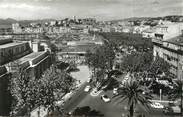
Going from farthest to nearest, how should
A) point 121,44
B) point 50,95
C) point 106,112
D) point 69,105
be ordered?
point 121,44, point 69,105, point 106,112, point 50,95

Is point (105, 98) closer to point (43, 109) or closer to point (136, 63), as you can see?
point (43, 109)

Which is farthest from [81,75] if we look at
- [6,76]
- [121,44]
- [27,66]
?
[121,44]

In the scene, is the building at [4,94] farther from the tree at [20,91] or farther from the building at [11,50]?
the building at [11,50]

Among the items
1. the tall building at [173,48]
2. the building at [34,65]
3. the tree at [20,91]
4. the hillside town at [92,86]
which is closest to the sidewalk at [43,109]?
the hillside town at [92,86]

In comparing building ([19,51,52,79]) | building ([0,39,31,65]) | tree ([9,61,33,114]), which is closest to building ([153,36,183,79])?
building ([19,51,52,79])

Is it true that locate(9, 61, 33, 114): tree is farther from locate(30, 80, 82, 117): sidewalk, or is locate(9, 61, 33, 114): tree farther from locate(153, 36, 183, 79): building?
locate(153, 36, 183, 79): building

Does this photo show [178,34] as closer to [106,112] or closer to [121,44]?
[106,112]
